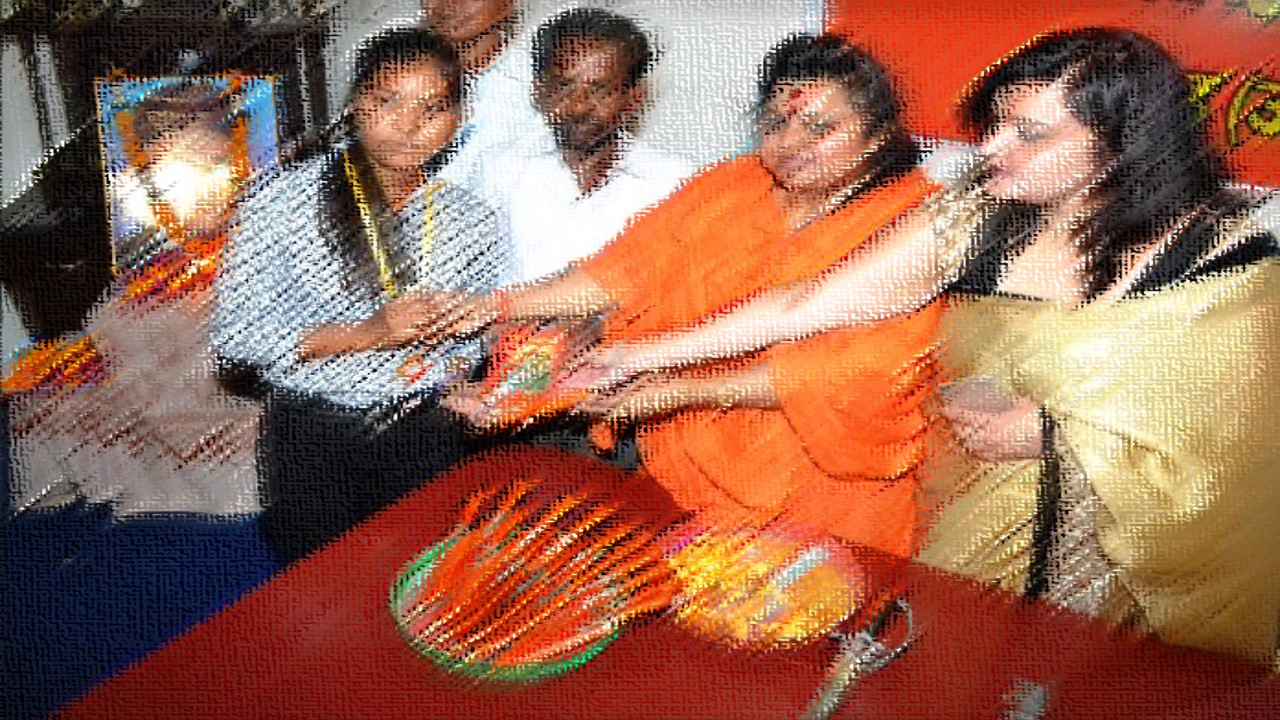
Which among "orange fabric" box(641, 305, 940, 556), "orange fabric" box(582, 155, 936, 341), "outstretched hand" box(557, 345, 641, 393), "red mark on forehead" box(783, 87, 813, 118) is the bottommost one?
"orange fabric" box(641, 305, 940, 556)

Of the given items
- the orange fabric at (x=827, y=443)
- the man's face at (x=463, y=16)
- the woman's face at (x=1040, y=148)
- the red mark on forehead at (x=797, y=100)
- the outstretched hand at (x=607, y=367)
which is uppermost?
the man's face at (x=463, y=16)

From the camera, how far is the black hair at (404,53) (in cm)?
143

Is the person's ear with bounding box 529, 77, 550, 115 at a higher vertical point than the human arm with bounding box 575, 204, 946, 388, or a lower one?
higher

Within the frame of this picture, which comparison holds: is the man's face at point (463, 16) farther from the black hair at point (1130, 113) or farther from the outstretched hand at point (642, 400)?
the black hair at point (1130, 113)

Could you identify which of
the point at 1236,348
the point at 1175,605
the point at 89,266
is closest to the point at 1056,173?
the point at 1236,348

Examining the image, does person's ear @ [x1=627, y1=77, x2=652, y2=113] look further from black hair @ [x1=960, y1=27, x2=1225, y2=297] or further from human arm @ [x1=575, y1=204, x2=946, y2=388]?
black hair @ [x1=960, y1=27, x2=1225, y2=297]

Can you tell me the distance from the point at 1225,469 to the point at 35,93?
161cm

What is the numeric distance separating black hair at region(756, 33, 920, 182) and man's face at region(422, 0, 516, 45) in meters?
0.35

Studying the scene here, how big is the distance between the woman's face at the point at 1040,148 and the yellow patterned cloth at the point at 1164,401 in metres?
0.15

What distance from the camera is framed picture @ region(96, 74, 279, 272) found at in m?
1.45

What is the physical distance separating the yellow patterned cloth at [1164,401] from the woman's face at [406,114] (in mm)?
702

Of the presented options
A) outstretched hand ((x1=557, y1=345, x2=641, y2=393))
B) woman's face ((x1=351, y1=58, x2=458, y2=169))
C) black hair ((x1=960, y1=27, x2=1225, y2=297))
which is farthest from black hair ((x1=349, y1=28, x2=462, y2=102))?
black hair ((x1=960, y1=27, x2=1225, y2=297))

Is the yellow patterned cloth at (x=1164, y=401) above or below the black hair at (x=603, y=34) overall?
below

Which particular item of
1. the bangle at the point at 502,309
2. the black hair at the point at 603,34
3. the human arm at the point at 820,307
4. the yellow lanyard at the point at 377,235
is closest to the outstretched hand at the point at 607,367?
the human arm at the point at 820,307
